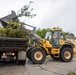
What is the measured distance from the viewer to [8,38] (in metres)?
14.5

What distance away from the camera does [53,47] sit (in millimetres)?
18625

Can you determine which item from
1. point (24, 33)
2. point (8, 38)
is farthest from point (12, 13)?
point (8, 38)

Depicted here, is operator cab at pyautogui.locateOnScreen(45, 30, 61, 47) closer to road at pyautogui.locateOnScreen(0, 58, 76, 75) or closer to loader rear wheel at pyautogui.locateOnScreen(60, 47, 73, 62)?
loader rear wheel at pyautogui.locateOnScreen(60, 47, 73, 62)

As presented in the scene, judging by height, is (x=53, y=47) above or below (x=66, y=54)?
above

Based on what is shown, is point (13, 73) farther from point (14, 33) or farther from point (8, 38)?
Result: point (14, 33)

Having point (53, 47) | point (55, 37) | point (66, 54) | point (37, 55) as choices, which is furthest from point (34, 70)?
point (55, 37)

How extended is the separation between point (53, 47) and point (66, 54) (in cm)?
110

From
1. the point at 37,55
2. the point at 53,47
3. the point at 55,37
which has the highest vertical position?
the point at 55,37

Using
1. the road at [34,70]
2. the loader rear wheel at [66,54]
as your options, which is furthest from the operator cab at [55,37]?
the road at [34,70]

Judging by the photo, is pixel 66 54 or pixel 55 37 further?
pixel 55 37

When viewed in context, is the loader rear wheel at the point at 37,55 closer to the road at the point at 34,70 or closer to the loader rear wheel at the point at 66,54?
the loader rear wheel at the point at 66,54

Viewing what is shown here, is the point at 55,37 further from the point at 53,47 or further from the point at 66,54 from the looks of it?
the point at 66,54

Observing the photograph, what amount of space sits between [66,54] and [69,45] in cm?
77

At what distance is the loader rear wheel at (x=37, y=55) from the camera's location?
55.8ft
